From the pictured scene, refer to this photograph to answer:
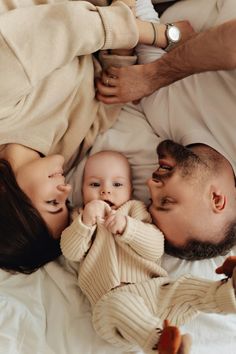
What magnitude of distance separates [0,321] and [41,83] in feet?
2.14

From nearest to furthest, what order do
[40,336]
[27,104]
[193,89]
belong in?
[40,336], [27,104], [193,89]

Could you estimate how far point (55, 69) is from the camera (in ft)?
3.83

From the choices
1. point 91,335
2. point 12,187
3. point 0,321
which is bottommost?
point 91,335

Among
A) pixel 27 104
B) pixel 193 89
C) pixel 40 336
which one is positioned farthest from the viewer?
pixel 193 89

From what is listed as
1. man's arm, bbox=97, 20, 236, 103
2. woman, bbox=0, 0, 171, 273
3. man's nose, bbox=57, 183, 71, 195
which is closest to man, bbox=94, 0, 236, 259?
man's arm, bbox=97, 20, 236, 103

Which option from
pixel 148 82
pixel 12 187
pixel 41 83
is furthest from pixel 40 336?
pixel 148 82

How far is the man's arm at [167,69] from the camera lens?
1191 mm

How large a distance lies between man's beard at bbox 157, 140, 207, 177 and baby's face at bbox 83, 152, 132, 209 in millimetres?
127

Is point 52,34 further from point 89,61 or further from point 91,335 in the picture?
point 91,335

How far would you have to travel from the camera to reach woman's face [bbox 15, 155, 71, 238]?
112 cm

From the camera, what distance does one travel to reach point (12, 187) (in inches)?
43.9

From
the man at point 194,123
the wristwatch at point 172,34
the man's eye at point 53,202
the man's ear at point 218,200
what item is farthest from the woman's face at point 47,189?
the wristwatch at point 172,34

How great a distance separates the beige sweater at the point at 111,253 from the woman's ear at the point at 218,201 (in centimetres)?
16

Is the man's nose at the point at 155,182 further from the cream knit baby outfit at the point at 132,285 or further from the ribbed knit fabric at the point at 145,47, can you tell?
the ribbed knit fabric at the point at 145,47
